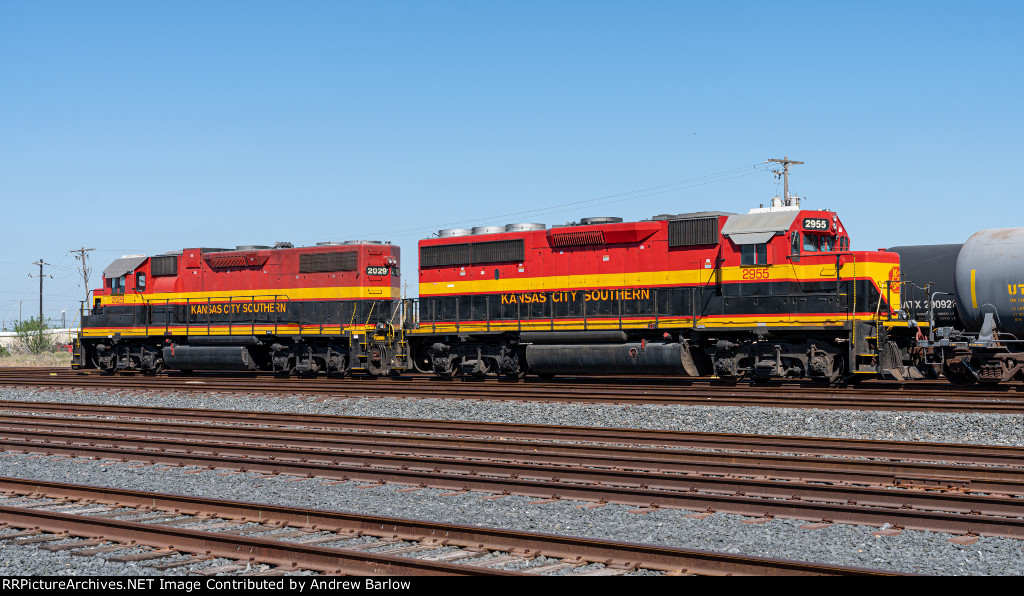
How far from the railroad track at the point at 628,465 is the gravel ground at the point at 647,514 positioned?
0.28 m

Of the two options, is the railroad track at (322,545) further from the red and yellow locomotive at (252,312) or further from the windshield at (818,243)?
the red and yellow locomotive at (252,312)

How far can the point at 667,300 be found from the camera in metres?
20.4

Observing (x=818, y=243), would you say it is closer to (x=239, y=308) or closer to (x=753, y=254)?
(x=753, y=254)

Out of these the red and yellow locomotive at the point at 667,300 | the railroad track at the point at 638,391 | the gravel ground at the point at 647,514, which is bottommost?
the gravel ground at the point at 647,514

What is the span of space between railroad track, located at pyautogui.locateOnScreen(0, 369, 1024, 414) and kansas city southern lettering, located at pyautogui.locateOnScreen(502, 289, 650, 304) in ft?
6.27

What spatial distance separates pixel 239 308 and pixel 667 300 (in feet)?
42.3

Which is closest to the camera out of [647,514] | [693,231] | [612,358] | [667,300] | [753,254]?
[647,514]

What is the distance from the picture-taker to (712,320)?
19672mm

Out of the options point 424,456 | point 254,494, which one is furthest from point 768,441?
point 254,494

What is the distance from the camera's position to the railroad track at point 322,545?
20.0 ft

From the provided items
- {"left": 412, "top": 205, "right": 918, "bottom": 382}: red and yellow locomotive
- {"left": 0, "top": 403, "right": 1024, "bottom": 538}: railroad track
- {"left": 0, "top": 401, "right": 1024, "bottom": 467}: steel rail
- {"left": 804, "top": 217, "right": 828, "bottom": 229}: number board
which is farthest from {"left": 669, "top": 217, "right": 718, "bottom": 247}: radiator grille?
{"left": 0, "top": 403, "right": 1024, "bottom": 538}: railroad track

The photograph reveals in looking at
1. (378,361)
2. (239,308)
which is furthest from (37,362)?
(378,361)

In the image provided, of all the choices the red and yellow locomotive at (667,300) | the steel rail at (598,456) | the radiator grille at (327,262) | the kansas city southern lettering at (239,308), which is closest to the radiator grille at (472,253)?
the red and yellow locomotive at (667,300)

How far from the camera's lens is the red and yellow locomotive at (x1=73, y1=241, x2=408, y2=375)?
993 inches
